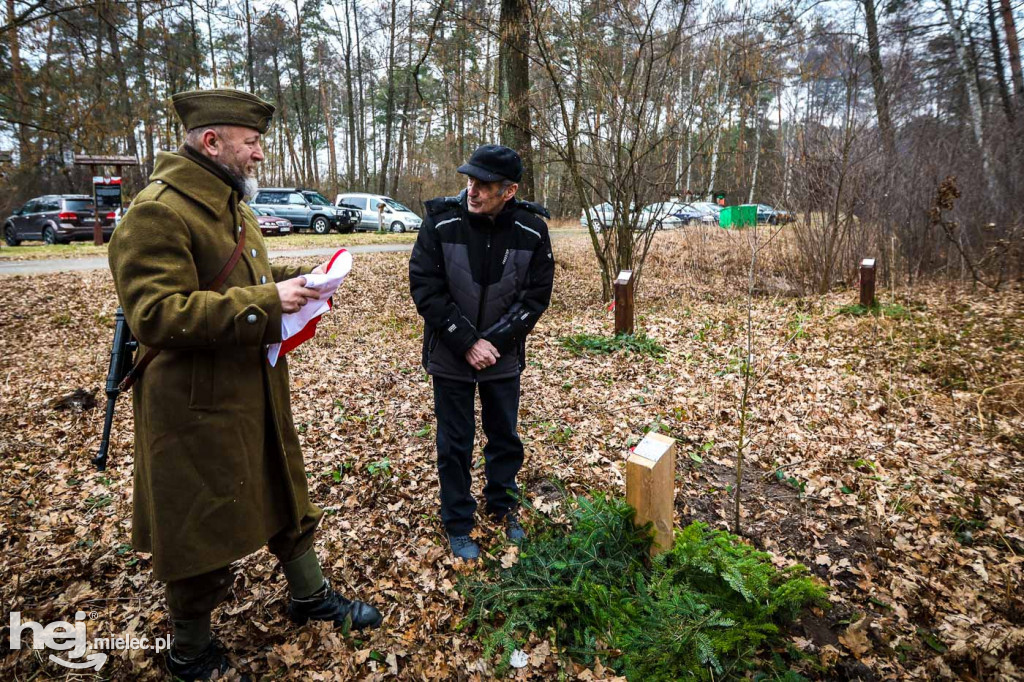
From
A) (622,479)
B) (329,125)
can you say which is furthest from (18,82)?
(329,125)

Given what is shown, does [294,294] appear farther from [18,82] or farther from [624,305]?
[18,82]

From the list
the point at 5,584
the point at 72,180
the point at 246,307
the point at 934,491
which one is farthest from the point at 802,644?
the point at 72,180

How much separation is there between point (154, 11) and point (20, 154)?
3.71 metres

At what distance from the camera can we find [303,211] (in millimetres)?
20344

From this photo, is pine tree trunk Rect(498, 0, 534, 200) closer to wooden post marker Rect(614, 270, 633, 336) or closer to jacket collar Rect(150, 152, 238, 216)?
wooden post marker Rect(614, 270, 633, 336)

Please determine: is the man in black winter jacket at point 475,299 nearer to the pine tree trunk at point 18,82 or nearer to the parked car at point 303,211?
the pine tree trunk at point 18,82

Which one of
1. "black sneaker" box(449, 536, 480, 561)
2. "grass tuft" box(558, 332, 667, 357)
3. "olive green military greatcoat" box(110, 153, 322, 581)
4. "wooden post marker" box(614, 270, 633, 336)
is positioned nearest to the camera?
"olive green military greatcoat" box(110, 153, 322, 581)

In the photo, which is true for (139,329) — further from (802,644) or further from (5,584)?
(802,644)

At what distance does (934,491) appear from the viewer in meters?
3.45

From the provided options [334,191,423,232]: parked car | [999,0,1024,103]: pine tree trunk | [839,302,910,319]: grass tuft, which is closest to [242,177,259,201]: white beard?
[839,302,910,319]: grass tuft

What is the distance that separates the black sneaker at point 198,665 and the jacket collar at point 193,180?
1747 millimetres

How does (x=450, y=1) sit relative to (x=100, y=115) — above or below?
above

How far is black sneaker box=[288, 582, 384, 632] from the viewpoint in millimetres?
2545

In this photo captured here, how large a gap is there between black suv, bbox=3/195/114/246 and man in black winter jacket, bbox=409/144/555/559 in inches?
674
